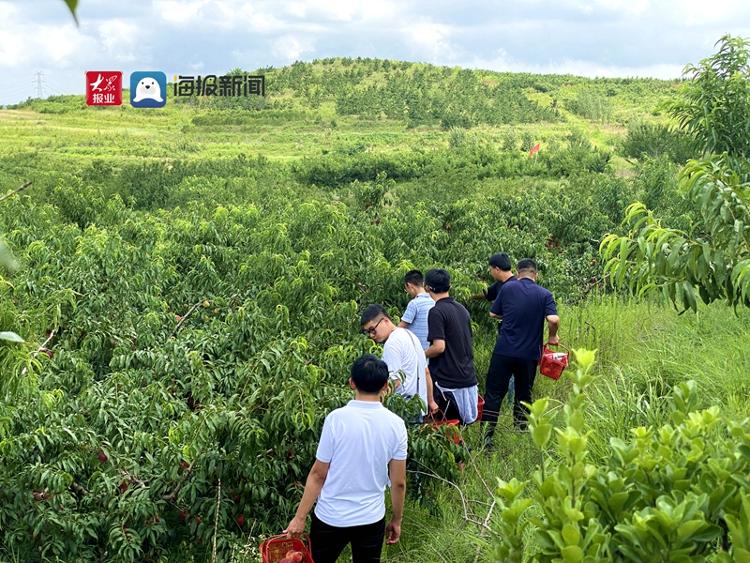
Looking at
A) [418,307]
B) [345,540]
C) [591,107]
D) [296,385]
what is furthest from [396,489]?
[591,107]

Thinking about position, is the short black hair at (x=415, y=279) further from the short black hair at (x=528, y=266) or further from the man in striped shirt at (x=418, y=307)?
the short black hair at (x=528, y=266)

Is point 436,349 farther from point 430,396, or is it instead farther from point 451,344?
point 430,396

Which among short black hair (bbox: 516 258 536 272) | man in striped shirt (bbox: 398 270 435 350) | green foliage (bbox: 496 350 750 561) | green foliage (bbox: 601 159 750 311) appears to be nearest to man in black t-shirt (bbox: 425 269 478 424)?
man in striped shirt (bbox: 398 270 435 350)

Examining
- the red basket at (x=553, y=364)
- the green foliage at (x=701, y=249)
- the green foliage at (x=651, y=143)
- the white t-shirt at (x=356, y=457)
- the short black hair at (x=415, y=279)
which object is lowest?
the red basket at (x=553, y=364)

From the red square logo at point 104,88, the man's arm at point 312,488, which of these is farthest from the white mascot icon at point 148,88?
the man's arm at point 312,488

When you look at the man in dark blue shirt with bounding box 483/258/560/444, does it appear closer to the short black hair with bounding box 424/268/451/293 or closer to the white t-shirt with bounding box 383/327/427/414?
the short black hair with bounding box 424/268/451/293

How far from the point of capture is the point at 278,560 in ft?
13.1

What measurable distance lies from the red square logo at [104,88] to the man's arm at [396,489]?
4024 centimetres

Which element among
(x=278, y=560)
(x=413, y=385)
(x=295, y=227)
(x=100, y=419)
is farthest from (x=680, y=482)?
(x=295, y=227)

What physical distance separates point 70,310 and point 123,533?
337 cm

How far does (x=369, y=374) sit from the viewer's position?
3777mm

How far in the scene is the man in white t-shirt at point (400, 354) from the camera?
5.13 meters

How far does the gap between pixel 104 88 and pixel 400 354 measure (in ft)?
154

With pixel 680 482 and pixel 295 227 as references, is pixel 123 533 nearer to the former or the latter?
pixel 680 482
